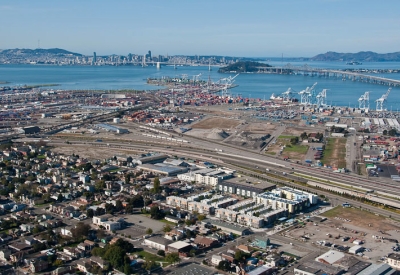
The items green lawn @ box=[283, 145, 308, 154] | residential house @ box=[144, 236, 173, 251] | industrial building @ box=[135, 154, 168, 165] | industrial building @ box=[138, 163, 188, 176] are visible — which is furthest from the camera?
green lawn @ box=[283, 145, 308, 154]

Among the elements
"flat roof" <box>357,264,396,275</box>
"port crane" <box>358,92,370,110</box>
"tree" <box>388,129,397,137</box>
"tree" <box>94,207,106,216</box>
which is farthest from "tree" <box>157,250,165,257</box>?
"port crane" <box>358,92,370,110</box>

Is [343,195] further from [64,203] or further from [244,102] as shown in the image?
[244,102]

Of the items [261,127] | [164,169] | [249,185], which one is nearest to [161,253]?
[249,185]

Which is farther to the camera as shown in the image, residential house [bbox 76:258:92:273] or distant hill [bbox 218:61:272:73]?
distant hill [bbox 218:61:272:73]

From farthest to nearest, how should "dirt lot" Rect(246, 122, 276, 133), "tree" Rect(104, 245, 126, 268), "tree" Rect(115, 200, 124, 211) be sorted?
"dirt lot" Rect(246, 122, 276, 133) → "tree" Rect(115, 200, 124, 211) → "tree" Rect(104, 245, 126, 268)

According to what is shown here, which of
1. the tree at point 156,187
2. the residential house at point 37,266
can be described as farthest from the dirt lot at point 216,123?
the residential house at point 37,266

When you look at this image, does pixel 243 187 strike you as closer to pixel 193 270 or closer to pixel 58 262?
pixel 193 270

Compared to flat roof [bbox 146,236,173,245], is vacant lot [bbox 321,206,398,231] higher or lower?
lower

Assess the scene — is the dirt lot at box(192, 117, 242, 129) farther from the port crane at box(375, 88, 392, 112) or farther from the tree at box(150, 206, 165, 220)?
the tree at box(150, 206, 165, 220)
